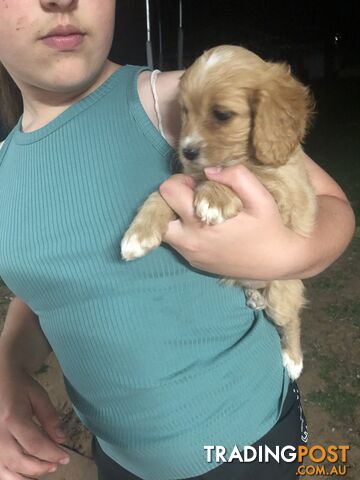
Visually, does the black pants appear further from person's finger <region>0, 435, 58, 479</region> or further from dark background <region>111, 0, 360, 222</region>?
dark background <region>111, 0, 360, 222</region>

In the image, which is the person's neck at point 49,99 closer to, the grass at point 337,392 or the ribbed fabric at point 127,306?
the ribbed fabric at point 127,306

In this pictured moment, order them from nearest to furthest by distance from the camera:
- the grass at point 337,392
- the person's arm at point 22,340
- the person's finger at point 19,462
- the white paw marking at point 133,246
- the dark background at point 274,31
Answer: the white paw marking at point 133,246
the person's finger at point 19,462
the person's arm at point 22,340
the grass at point 337,392
the dark background at point 274,31

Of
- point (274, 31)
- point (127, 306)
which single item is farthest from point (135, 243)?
point (274, 31)

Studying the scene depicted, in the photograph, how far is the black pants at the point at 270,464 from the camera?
1286mm

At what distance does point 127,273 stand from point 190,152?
1.39 feet

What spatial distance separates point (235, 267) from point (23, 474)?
0.82 metres

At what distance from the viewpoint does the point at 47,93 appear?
1.46 meters

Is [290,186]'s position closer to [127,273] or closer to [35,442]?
[127,273]

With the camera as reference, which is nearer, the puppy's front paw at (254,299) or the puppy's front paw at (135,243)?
the puppy's front paw at (135,243)

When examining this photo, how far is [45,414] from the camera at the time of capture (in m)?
1.47

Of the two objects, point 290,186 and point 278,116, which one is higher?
point 278,116

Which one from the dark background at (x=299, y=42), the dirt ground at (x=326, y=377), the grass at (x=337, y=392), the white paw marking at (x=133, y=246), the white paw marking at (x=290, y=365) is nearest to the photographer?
the white paw marking at (x=133, y=246)

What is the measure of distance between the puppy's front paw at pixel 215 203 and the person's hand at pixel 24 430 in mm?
749

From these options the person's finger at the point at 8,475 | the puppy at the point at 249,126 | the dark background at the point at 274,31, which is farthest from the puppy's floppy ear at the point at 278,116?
the dark background at the point at 274,31
